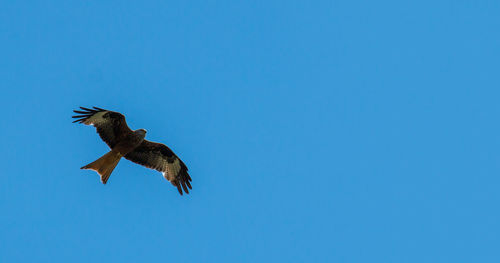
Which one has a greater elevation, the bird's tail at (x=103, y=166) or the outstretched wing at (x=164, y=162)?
the outstretched wing at (x=164, y=162)

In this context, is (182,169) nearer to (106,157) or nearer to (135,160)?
(135,160)

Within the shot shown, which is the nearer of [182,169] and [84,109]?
[84,109]

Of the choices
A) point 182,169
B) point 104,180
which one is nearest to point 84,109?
point 104,180

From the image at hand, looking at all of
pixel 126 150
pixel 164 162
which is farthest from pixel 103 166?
pixel 164 162

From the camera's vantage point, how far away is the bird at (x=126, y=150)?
49.7 feet

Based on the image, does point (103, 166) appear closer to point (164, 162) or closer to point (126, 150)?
point (126, 150)

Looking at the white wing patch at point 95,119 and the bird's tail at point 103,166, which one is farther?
the white wing patch at point 95,119

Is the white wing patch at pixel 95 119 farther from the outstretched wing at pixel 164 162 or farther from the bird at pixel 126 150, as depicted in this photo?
the outstretched wing at pixel 164 162

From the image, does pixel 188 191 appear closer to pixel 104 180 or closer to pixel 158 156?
pixel 158 156

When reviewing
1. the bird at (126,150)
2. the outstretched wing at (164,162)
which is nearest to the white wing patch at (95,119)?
the bird at (126,150)

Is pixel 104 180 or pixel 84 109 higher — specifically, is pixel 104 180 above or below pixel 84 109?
below

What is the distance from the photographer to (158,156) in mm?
16750

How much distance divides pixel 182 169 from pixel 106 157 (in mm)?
2320

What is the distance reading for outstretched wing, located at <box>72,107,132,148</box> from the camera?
1535 centimetres
